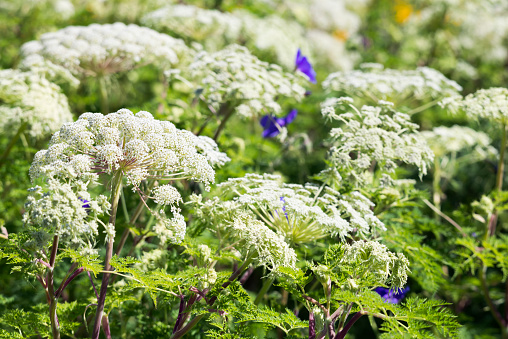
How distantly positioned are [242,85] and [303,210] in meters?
1.28

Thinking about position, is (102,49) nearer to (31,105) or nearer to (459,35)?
(31,105)

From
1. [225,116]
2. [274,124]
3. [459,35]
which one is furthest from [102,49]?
[459,35]

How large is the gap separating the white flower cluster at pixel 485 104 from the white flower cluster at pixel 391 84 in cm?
39

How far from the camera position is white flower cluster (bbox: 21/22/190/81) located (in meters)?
3.81

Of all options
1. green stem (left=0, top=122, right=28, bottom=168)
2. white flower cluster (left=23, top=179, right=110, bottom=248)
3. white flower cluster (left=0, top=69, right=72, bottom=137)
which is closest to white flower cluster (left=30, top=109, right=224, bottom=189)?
white flower cluster (left=23, top=179, right=110, bottom=248)

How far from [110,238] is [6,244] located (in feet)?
1.61

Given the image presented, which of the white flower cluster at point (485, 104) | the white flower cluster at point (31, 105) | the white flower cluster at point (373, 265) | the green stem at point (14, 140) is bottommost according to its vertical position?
the green stem at point (14, 140)

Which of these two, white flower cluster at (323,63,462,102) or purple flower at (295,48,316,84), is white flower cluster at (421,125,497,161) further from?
purple flower at (295,48,316,84)

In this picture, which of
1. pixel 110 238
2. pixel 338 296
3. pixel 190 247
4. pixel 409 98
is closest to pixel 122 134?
pixel 110 238

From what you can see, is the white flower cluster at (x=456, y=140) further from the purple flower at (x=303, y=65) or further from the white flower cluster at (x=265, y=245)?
the white flower cluster at (x=265, y=245)

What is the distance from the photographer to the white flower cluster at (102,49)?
381cm

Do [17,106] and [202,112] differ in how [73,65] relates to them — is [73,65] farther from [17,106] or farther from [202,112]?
[202,112]

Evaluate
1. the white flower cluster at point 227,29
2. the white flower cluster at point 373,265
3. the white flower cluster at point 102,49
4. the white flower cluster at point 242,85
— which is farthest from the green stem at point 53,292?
the white flower cluster at point 227,29

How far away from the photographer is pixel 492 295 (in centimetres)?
393
